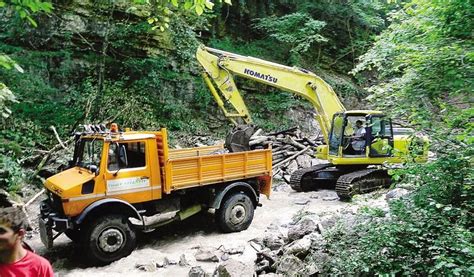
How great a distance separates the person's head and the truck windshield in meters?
4.10

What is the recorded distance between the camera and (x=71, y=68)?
1265 cm

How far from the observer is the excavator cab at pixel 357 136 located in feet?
30.8

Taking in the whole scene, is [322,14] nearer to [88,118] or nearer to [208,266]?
[88,118]

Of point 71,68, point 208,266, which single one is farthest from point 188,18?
point 208,266

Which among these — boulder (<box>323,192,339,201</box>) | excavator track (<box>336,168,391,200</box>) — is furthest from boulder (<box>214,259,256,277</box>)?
boulder (<box>323,192,339,201</box>)

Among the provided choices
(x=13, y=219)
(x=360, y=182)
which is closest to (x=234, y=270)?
(x=13, y=219)

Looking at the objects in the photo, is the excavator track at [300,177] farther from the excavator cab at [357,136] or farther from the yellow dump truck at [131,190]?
the yellow dump truck at [131,190]

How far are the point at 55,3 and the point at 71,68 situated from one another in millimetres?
2327

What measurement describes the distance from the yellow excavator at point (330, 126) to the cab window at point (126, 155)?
3.32 meters

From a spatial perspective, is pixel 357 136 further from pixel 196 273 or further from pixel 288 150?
pixel 196 273

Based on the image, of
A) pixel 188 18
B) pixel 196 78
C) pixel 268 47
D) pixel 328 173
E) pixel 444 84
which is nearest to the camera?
pixel 444 84

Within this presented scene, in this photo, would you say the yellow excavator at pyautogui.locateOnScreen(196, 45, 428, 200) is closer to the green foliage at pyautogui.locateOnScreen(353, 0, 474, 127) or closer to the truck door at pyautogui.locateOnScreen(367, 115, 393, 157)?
the truck door at pyautogui.locateOnScreen(367, 115, 393, 157)

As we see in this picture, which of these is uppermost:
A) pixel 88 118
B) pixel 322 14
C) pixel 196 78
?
pixel 322 14

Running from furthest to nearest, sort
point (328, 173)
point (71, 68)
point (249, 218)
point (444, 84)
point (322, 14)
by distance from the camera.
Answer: point (322, 14), point (71, 68), point (328, 173), point (249, 218), point (444, 84)
